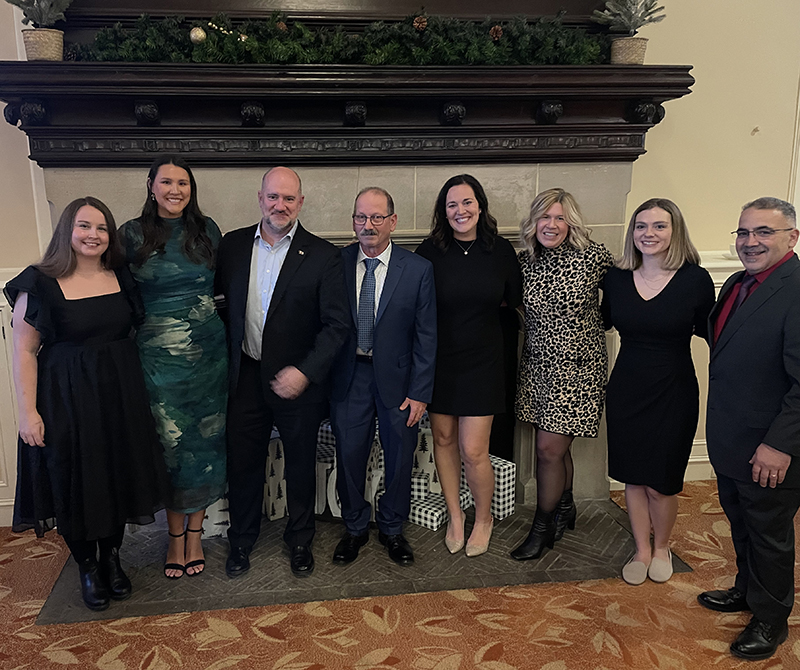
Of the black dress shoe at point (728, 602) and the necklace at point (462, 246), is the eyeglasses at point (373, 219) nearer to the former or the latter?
the necklace at point (462, 246)

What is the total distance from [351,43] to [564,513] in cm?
254

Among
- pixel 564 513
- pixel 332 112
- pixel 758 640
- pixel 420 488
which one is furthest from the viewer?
pixel 420 488

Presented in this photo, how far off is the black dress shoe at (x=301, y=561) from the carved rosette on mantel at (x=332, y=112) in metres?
1.87

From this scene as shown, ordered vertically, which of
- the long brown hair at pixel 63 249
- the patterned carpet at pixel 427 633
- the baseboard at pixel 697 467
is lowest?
the patterned carpet at pixel 427 633

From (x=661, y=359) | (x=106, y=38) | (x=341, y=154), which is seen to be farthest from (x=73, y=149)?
(x=661, y=359)

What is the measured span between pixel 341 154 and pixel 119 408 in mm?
1574

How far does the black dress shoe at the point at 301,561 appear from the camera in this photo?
2.80m

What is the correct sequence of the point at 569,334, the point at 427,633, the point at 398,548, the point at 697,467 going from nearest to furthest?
the point at 427,633 < the point at 569,334 < the point at 398,548 < the point at 697,467

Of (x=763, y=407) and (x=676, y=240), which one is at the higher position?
(x=676, y=240)

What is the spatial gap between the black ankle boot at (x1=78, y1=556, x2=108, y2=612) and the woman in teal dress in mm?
391

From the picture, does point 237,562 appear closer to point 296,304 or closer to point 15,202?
point 296,304

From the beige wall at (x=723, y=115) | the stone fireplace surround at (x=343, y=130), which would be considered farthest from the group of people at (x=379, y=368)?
the beige wall at (x=723, y=115)

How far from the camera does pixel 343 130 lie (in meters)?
3.06

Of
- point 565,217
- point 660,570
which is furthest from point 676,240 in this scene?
point 660,570
